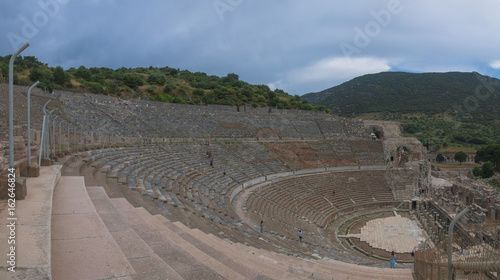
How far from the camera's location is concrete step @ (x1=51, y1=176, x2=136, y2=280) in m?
2.88

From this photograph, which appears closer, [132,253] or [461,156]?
[132,253]

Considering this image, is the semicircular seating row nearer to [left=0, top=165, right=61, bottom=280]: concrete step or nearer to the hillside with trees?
[left=0, top=165, right=61, bottom=280]: concrete step

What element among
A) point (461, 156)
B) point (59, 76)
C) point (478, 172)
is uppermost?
point (59, 76)

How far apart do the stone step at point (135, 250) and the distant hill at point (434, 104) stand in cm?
6890

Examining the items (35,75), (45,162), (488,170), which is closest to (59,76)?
(35,75)

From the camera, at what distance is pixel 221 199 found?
15320 mm

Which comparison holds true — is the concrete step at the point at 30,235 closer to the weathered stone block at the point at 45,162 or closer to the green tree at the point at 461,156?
the weathered stone block at the point at 45,162

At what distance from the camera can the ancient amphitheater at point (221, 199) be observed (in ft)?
12.0

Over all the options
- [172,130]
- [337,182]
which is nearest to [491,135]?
[337,182]

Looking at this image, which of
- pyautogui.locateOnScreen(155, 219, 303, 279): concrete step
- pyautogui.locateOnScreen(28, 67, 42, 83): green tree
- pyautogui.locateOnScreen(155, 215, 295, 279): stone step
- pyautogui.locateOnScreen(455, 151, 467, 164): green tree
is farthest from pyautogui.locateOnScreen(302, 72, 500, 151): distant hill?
pyautogui.locateOnScreen(28, 67, 42, 83): green tree

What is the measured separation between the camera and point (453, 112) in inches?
2963

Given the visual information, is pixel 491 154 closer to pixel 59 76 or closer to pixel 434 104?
pixel 434 104

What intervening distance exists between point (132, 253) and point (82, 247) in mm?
581

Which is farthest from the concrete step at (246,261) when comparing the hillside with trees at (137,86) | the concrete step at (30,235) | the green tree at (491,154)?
the green tree at (491,154)
